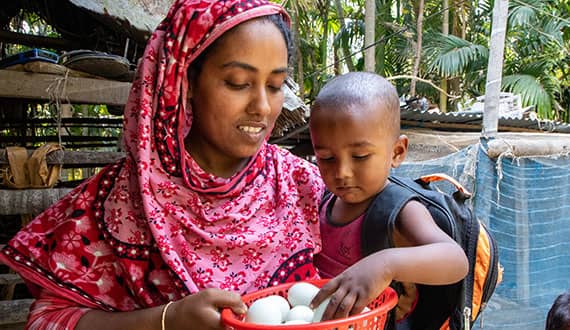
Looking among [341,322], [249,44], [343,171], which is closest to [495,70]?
[343,171]

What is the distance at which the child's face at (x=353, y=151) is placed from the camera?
1.52 meters

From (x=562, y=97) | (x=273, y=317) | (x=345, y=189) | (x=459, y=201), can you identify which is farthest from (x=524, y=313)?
(x=562, y=97)

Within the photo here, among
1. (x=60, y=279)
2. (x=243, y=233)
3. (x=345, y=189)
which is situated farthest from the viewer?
(x=345, y=189)

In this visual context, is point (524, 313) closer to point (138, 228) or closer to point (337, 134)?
point (337, 134)

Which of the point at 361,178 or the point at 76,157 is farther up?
the point at 361,178

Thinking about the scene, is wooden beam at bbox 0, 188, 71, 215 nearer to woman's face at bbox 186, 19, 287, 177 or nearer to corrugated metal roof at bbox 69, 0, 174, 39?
corrugated metal roof at bbox 69, 0, 174, 39

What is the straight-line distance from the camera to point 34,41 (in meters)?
4.32

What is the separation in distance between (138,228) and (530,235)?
398 centimetres

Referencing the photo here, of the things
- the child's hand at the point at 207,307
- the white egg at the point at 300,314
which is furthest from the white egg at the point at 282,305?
the child's hand at the point at 207,307

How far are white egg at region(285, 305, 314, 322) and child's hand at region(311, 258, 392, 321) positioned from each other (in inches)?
1.9

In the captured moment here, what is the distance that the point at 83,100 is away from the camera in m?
3.08

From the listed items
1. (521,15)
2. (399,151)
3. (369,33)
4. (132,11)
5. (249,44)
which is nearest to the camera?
(249,44)

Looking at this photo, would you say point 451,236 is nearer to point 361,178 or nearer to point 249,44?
point 361,178

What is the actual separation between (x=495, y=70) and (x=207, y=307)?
4.62m
